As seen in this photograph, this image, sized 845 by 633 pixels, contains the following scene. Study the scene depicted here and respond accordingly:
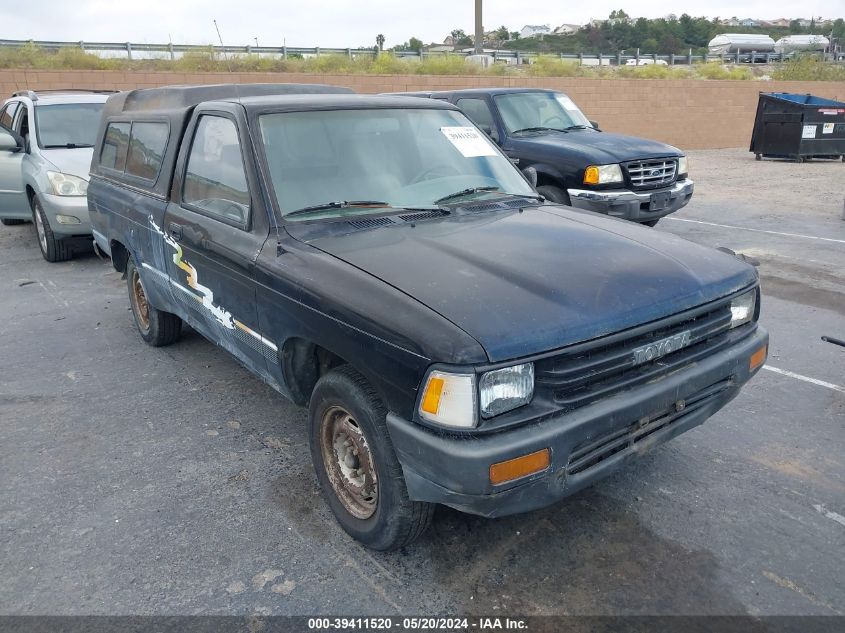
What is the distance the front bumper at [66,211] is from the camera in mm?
7594

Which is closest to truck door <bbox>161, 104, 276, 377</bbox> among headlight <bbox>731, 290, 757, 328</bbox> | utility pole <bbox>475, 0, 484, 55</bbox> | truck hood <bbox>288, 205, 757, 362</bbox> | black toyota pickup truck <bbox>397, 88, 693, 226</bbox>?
truck hood <bbox>288, 205, 757, 362</bbox>

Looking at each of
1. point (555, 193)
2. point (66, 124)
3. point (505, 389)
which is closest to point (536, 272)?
point (505, 389)

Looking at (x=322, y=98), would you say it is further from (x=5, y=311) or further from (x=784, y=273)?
(x=784, y=273)

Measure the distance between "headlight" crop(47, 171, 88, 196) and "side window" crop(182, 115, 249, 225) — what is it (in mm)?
4415

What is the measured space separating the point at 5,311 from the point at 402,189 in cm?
475

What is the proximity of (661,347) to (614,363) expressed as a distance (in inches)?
10.1

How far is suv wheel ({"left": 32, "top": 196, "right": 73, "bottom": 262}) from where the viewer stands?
26.0ft

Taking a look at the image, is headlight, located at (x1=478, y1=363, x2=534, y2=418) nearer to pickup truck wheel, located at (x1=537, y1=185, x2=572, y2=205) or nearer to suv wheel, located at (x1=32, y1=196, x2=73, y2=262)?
pickup truck wheel, located at (x1=537, y1=185, x2=572, y2=205)

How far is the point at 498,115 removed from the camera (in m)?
8.84

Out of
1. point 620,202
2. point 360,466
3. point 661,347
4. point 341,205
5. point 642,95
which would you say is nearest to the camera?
point 661,347

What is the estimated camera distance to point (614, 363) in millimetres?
2564

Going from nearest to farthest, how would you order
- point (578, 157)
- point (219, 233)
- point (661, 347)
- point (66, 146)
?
point (661, 347), point (219, 233), point (578, 157), point (66, 146)

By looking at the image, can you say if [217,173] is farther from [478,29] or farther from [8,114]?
[478,29]

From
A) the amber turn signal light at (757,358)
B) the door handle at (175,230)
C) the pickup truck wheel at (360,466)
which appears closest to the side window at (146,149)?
the door handle at (175,230)
